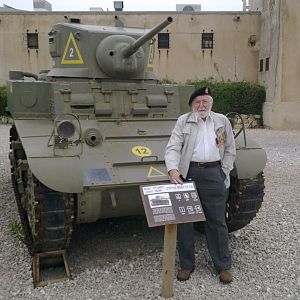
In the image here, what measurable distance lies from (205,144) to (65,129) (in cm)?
129

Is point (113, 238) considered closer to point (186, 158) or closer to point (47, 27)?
point (186, 158)

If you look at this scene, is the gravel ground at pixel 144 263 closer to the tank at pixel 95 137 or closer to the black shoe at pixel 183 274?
the black shoe at pixel 183 274

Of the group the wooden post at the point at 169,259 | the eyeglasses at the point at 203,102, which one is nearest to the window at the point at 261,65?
the eyeglasses at the point at 203,102

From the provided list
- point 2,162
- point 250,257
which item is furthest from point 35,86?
point 2,162

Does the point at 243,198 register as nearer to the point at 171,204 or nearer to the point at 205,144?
the point at 205,144

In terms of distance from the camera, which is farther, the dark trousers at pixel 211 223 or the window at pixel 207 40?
the window at pixel 207 40

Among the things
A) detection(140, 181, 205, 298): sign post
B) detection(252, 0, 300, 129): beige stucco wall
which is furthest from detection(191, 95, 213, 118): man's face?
detection(252, 0, 300, 129): beige stucco wall

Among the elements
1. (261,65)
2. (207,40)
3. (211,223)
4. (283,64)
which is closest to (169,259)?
(211,223)

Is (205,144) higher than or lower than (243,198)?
higher

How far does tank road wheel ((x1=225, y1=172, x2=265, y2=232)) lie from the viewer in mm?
4410

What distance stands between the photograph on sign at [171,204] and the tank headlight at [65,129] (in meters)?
1.06

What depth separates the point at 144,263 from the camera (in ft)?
14.3

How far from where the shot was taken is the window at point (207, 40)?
1762 cm

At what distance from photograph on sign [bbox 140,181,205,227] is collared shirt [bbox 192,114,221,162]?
33 centimetres
